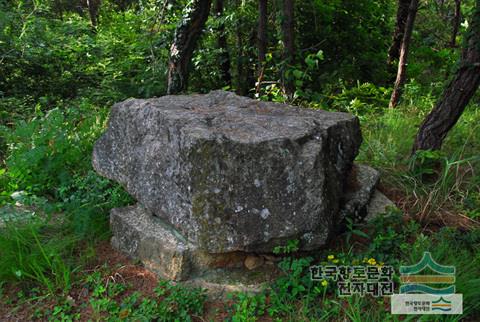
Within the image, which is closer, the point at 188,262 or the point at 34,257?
the point at 188,262

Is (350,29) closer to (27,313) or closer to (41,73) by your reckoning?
(41,73)

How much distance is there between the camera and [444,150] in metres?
4.34

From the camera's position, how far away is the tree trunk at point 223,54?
7.15m

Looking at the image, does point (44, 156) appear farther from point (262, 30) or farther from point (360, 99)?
point (360, 99)

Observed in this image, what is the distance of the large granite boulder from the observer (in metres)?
2.79

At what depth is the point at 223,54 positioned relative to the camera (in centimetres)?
722

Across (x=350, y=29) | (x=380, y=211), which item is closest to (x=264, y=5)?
(x=350, y=29)

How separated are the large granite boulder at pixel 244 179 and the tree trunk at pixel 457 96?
1.01 meters

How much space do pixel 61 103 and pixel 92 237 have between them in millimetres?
3743

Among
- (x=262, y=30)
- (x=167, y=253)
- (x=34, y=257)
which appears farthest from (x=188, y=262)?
(x=262, y=30)

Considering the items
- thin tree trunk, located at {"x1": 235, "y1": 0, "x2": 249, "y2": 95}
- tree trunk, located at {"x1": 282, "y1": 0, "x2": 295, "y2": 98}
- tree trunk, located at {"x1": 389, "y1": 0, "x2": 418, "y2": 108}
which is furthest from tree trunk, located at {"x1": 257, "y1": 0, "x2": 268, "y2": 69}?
tree trunk, located at {"x1": 389, "y1": 0, "x2": 418, "y2": 108}

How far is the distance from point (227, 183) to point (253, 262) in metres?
0.62

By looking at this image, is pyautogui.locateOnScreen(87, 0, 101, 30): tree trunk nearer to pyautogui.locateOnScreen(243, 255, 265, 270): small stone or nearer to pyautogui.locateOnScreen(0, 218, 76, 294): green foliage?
pyautogui.locateOnScreen(0, 218, 76, 294): green foliage

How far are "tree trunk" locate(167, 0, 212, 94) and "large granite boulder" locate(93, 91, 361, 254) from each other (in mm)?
2366
